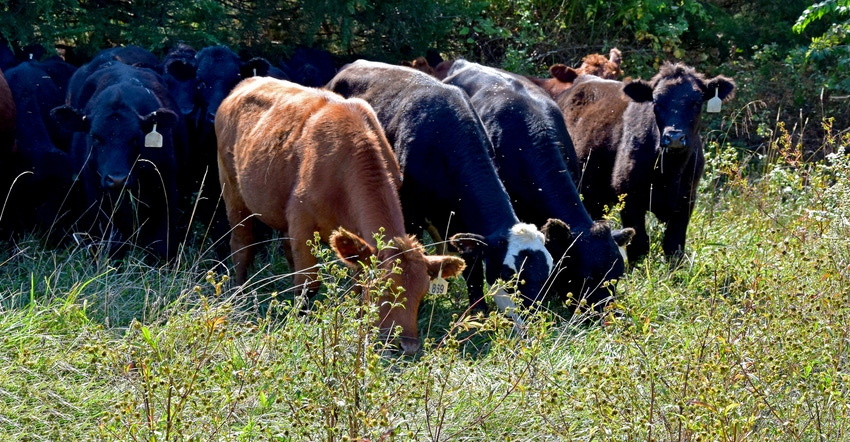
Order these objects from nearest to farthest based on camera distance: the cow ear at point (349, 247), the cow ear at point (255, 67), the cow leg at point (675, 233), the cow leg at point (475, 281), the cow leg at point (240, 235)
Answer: the cow ear at point (349, 247) < the cow leg at point (475, 281) < the cow leg at point (240, 235) < the cow leg at point (675, 233) < the cow ear at point (255, 67)

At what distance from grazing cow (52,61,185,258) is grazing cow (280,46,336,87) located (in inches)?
85.6

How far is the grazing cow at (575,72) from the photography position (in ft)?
37.5

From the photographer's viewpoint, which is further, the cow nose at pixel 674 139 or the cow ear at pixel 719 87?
the cow ear at pixel 719 87

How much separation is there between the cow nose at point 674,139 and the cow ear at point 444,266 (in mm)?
3009

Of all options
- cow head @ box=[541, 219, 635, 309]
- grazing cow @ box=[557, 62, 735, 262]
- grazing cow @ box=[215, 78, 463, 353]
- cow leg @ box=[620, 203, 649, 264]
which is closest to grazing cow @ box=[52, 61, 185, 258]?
grazing cow @ box=[215, 78, 463, 353]

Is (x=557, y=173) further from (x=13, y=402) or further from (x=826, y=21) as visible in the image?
(x=826, y=21)

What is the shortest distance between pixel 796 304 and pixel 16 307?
192 inches

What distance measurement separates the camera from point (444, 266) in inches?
244

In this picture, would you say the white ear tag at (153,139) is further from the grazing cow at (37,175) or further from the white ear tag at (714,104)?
the white ear tag at (714,104)

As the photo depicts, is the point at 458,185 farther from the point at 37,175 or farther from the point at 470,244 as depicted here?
the point at 37,175

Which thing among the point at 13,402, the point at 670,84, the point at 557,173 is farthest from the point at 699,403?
the point at 670,84

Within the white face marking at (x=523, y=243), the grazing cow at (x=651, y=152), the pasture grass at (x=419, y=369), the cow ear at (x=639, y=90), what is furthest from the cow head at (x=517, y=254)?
the cow ear at (x=639, y=90)

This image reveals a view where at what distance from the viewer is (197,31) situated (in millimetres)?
11109

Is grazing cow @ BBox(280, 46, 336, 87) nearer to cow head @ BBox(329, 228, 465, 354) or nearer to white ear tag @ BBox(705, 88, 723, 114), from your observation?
white ear tag @ BBox(705, 88, 723, 114)
